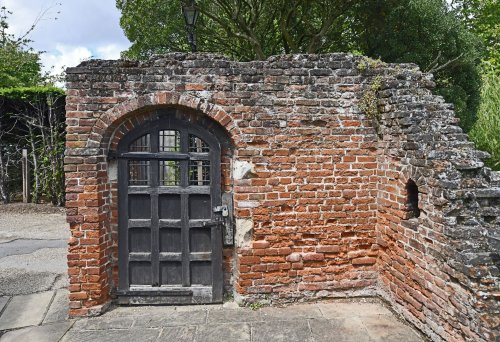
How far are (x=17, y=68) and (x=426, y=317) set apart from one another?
22.9 meters

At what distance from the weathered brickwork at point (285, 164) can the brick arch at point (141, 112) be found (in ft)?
0.04

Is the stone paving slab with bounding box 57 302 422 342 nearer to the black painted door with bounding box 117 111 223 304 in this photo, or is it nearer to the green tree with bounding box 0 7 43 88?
the black painted door with bounding box 117 111 223 304

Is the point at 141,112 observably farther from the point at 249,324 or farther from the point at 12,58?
the point at 12,58

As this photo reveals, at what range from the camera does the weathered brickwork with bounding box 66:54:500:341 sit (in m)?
4.73

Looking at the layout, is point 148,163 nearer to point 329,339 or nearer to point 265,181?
point 265,181

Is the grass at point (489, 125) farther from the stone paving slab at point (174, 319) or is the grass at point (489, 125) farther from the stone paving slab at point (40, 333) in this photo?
the stone paving slab at point (40, 333)

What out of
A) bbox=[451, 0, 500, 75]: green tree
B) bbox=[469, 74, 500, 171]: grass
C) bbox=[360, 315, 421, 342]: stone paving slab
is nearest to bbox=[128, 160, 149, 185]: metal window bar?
bbox=[360, 315, 421, 342]: stone paving slab

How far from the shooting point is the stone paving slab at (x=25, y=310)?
4.76 m

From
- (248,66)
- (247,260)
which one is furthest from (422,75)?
(247,260)

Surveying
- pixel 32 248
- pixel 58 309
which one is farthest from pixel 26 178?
pixel 58 309

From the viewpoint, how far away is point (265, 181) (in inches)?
195

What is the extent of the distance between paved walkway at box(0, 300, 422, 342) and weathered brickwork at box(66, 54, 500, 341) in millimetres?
223

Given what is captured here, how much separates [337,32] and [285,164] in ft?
32.0

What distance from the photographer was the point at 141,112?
492 centimetres
